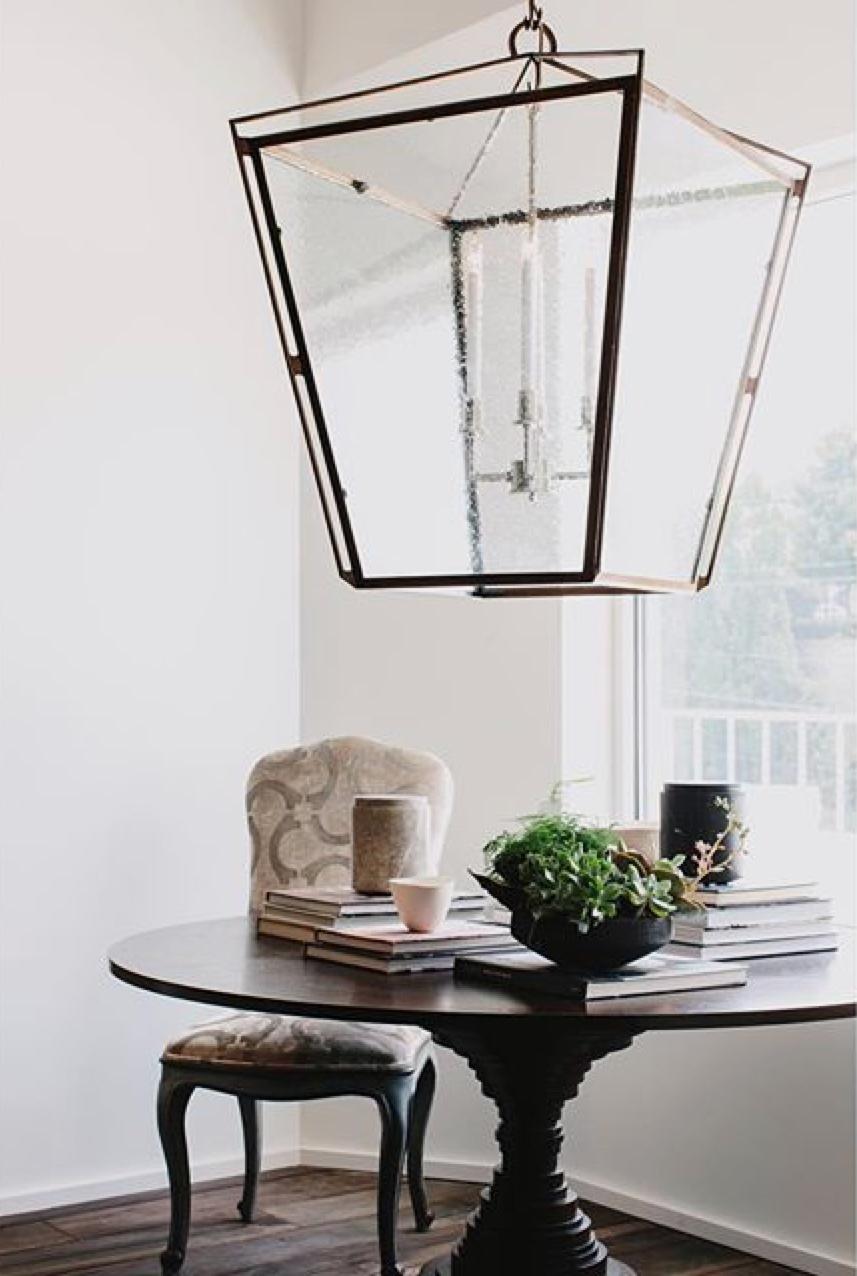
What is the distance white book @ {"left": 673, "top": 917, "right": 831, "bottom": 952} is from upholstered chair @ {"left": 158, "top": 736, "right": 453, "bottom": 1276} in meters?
0.64

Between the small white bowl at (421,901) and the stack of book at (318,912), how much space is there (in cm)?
8

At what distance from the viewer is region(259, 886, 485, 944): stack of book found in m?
2.53

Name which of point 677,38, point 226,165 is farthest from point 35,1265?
point 677,38

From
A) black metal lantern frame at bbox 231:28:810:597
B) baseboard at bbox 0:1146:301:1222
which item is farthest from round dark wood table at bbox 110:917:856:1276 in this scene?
baseboard at bbox 0:1146:301:1222

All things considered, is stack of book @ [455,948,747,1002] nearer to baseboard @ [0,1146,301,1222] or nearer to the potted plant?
the potted plant

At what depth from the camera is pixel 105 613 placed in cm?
370

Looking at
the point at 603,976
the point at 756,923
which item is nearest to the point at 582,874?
the point at 603,976

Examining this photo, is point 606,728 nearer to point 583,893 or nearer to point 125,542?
point 125,542

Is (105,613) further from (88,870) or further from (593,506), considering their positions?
(593,506)

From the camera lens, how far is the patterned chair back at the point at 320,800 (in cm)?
339

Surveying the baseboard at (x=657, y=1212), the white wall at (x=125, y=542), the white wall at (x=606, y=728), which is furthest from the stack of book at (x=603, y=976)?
the white wall at (x=125, y=542)

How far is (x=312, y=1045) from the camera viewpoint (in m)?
2.96

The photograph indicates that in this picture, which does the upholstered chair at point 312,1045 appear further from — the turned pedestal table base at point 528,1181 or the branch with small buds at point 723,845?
the branch with small buds at point 723,845

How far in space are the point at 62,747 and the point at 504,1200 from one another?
1.53m
